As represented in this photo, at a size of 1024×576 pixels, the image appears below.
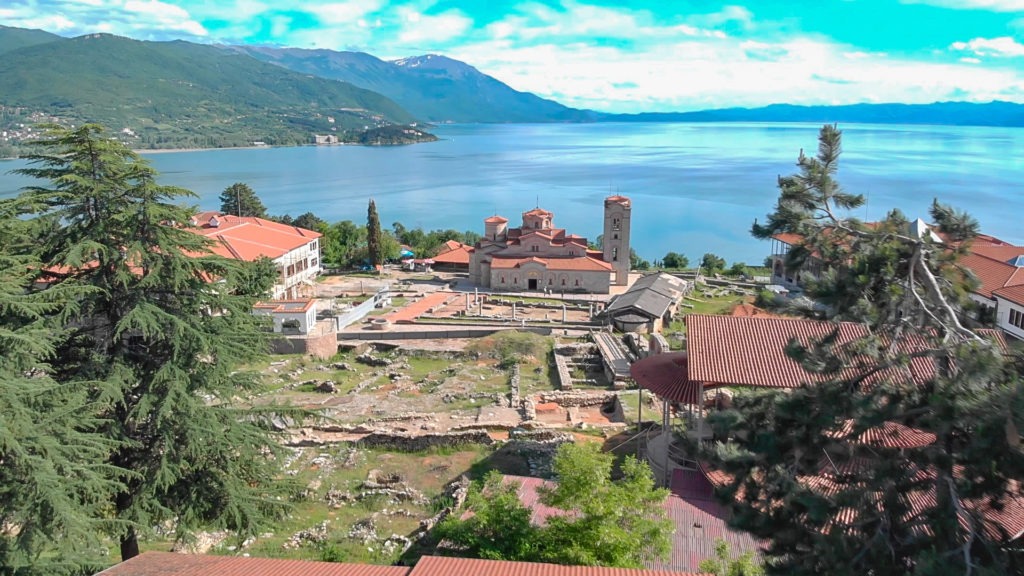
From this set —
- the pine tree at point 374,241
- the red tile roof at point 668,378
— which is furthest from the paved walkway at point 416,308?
the red tile roof at point 668,378

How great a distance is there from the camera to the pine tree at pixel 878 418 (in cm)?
493

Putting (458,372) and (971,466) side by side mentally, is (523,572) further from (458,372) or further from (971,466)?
(458,372)

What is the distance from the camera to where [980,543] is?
4914mm

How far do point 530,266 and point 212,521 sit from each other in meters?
35.6

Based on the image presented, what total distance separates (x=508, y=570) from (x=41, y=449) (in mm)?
6124

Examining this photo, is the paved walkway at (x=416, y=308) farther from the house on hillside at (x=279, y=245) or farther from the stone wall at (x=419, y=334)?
the house on hillside at (x=279, y=245)

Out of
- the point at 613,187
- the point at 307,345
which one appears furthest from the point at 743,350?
the point at 613,187

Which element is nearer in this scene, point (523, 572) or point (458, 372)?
point (523, 572)

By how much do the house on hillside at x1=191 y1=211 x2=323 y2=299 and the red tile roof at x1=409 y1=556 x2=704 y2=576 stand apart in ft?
111

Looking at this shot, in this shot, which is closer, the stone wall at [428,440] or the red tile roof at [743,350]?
the red tile roof at [743,350]

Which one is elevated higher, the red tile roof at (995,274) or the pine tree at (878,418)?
the pine tree at (878,418)

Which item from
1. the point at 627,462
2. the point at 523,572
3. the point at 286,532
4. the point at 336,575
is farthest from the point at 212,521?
the point at 627,462

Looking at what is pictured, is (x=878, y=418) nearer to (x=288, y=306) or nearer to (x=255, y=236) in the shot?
(x=288, y=306)

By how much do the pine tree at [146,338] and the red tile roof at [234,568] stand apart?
1.25 m
